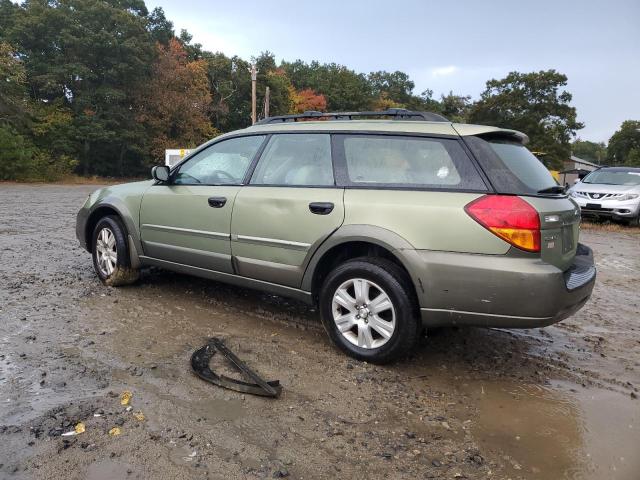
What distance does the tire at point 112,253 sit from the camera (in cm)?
520

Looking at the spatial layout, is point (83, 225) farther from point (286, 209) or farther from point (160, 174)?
point (286, 209)

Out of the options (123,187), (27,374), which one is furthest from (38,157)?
(27,374)

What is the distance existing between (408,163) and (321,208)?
71 centimetres

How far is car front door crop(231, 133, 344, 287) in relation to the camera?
3.78 metres

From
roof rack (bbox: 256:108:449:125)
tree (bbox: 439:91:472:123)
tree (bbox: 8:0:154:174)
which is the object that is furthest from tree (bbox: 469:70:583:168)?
roof rack (bbox: 256:108:449:125)

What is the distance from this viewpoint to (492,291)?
3.12 metres

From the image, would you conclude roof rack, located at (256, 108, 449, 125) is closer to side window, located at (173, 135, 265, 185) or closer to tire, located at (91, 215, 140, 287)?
side window, located at (173, 135, 265, 185)

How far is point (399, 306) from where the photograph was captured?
3.39 metres

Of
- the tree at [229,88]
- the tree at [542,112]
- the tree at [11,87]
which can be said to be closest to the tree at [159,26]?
the tree at [229,88]

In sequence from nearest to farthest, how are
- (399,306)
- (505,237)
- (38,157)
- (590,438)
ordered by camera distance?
(590,438) < (505,237) < (399,306) < (38,157)

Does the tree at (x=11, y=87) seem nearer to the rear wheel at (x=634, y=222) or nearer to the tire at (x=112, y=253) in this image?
the tire at (x=112, y=253)

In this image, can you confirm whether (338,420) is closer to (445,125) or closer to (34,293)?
(445,125)

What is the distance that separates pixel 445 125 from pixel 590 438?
7.08ft

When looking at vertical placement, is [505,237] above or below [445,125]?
below
